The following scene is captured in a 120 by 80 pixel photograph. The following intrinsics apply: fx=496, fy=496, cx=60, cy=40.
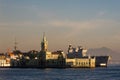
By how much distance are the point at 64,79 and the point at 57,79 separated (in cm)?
146

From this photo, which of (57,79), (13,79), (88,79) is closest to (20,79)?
(13,79)

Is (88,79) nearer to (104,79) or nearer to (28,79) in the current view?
(104,79)

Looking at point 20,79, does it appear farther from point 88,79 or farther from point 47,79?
point 88,79

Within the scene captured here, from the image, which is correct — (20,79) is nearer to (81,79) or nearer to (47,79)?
(47,79)

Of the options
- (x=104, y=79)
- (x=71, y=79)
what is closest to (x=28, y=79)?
(x=71, y=79)

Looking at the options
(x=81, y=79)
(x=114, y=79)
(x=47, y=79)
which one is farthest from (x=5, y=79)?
(x=114, y=79)

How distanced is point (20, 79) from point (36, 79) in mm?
3394

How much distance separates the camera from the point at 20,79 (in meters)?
104

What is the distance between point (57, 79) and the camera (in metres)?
103

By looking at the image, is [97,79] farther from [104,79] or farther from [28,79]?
[28,79]

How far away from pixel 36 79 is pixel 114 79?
1622 centimetres

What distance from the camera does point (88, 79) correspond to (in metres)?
104

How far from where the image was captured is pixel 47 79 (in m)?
105

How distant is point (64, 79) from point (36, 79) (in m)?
5.87
